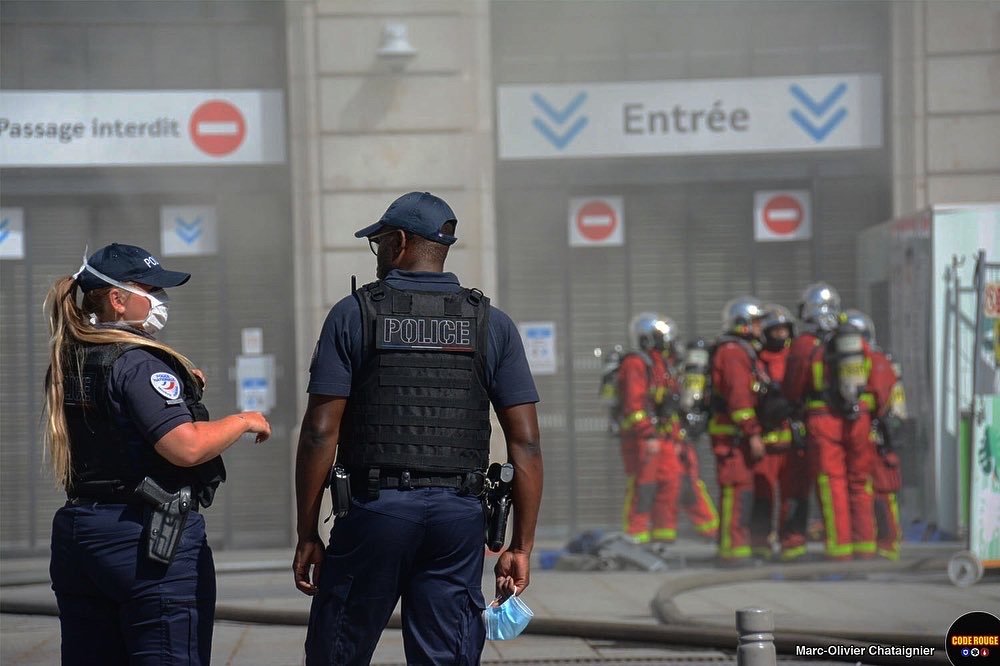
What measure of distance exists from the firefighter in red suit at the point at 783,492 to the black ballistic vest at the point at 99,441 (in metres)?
7.19

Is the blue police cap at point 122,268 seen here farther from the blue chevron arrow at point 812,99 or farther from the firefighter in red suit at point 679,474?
the blue chevron arrow at point 812,99

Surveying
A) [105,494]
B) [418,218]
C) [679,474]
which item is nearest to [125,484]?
[105,494]

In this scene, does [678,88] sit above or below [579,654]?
above

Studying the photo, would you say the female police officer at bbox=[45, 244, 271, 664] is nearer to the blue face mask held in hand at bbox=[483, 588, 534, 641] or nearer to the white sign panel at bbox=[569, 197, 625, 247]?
the blue face mask held in hand at bbox=[483, 588, 534, 641]

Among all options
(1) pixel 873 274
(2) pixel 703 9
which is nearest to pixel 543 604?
(1) pixel 873 274

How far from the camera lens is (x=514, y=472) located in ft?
12.4

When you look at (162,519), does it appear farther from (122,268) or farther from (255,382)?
(255,382)

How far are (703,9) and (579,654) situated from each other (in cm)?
764

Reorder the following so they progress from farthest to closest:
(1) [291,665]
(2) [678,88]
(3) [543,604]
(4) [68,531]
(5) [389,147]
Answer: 1. (2) [678,88]
2. (5) [389,147]
3. (3) [543,604]
4. (1) [291,665]
5. (4) [68,531]

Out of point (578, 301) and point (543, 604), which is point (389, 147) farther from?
point (543, 604)

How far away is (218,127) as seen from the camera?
476 inches

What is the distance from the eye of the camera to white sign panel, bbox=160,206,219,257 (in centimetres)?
1229

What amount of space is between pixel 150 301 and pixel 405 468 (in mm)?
857

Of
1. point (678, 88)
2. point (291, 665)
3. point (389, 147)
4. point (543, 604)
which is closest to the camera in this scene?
point (291, 665)
